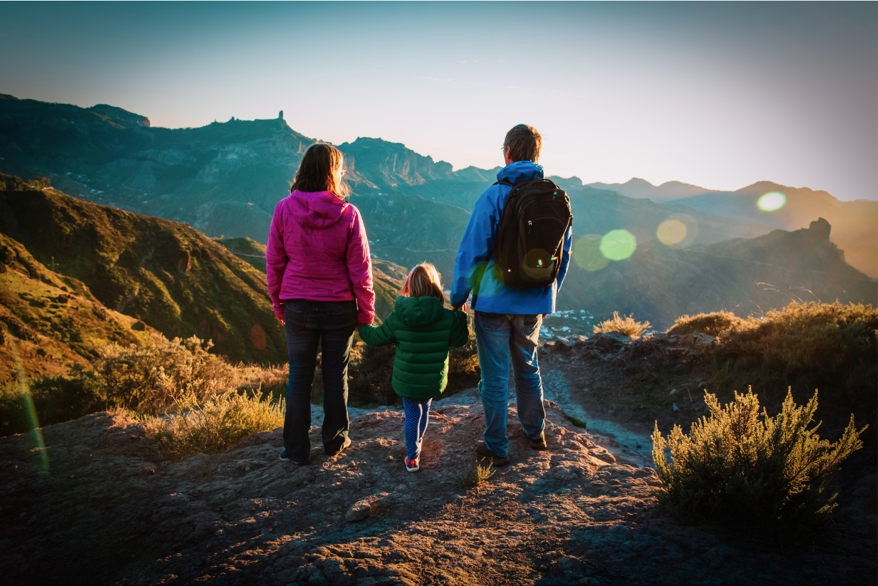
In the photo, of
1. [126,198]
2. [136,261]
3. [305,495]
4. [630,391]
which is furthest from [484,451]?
[126,198]

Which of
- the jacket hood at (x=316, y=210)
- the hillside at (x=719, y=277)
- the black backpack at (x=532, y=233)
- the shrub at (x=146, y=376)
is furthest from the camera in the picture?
the hillside at (x=719, y=277)

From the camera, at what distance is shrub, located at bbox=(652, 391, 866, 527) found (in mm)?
1914

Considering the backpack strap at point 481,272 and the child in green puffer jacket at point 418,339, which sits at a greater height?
the backpack strap at point 481,272

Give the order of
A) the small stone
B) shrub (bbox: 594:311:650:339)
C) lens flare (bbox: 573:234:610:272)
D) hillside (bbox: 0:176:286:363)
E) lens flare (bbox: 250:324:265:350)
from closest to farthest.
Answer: the small stone → shrub (bbox: 594:311:650:339) → hillside (bbox: 0:176:286:363) → lens flare (bbox: 250:324:265:350) → lens flare (bbox: 573:234:610:272)

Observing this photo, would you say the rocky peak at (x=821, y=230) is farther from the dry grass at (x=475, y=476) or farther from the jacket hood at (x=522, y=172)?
the dry grass at (x=475, y=476)

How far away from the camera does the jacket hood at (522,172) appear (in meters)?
2.80

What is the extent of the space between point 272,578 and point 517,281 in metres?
2.09

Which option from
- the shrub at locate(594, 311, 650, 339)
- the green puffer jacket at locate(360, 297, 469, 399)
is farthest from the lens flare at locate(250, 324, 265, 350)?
the green puffer jacket at locate(360, 297, 469, 399)

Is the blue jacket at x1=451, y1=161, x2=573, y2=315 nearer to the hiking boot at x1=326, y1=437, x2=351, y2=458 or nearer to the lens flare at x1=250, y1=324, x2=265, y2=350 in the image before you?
the hiking boot at x1=326, y1=437, x2=351, y2=458

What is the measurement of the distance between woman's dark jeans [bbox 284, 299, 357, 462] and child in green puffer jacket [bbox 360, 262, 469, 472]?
0.21m

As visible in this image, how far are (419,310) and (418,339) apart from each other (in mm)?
233

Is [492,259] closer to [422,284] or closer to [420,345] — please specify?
[422,284]

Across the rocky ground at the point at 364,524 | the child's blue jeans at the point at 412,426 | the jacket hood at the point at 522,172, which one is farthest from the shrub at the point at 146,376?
the jacket hood at the point at 522,172

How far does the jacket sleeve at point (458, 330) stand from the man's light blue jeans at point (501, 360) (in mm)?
99
